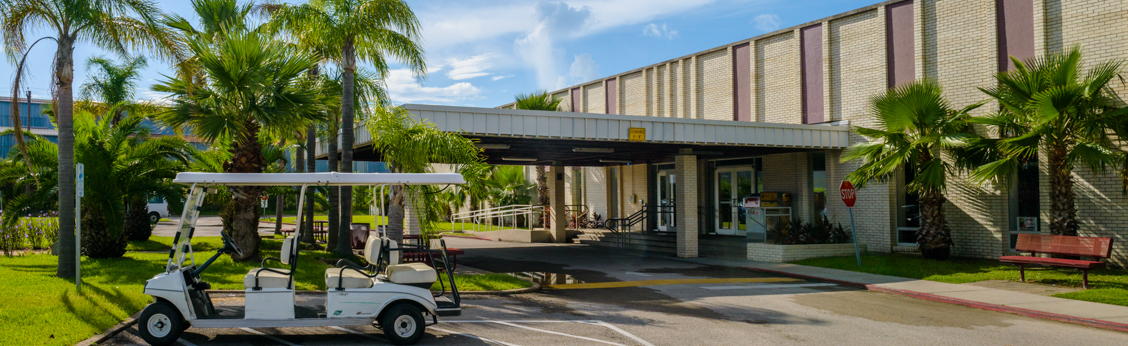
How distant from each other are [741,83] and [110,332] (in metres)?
19.1

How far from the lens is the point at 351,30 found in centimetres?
1406

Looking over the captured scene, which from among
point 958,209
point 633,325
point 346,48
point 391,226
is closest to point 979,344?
point 633,325

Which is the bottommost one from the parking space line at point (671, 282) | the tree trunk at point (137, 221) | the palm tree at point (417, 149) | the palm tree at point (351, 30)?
the parking space line at point (671, 282)

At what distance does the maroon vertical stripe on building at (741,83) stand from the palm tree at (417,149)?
12.5m

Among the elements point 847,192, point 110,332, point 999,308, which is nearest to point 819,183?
point 847,192

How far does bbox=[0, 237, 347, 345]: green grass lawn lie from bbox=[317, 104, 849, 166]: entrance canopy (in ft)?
12.5

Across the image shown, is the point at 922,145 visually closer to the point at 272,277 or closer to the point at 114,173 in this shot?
the point at 272,277

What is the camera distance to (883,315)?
10.2 m

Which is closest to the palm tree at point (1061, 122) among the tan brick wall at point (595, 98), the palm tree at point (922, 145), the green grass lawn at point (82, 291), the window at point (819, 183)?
the palm tree at point (922, 145)

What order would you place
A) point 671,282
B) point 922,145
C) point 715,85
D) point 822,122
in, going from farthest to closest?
point 715,85
point 822,122
point 922,145
point 671,282

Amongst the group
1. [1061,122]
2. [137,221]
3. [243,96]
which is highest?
[243,96]

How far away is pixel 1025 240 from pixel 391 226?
40.7 feet

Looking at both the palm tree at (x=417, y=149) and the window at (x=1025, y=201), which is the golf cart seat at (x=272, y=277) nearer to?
the palm tree at (x=417, y=149)

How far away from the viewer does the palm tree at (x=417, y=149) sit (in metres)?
12.2
